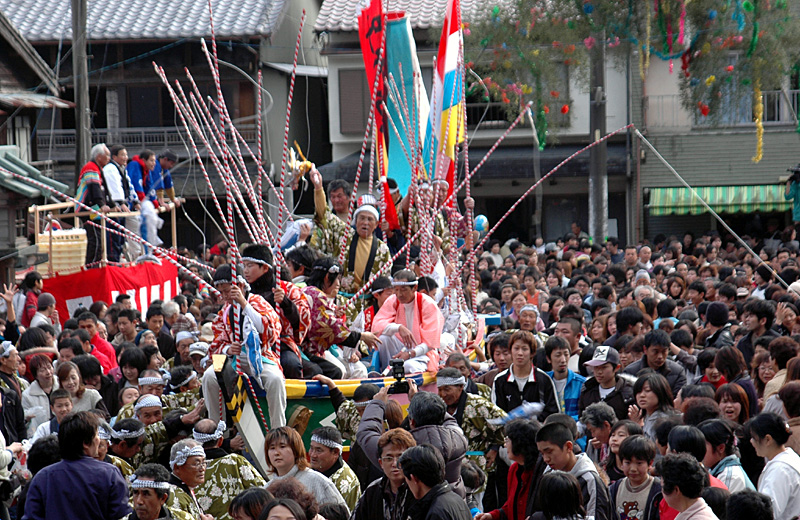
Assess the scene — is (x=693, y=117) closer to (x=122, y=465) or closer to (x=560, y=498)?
(x=122, y=465)

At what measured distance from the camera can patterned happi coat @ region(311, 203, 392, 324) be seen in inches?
326

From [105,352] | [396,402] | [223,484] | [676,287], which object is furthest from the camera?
[676,287]

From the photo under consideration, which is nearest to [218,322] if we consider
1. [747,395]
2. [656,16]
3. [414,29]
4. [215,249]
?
[747,395]

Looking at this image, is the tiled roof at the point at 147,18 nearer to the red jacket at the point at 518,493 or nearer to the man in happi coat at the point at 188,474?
the man in happi coat at the point at 188,474

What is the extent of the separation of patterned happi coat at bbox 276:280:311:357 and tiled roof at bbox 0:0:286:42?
1438 cm

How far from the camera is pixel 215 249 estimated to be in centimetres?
1662

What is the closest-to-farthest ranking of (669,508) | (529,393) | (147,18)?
(669,508) → (529,393) → (147,18)

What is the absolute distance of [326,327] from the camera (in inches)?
267

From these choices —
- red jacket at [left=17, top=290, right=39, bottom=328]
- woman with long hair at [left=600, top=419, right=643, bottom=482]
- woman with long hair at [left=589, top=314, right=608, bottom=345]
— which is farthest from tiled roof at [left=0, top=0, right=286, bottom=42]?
woman with long hair at [left=600, top=419, right=643, bottom=482]

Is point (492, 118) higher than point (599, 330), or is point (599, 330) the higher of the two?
point (492, 118)

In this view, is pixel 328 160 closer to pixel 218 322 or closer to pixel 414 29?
pixel 414 29

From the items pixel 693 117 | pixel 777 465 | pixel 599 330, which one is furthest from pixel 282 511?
pixel 693 117

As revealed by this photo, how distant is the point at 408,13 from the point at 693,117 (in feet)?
21.4

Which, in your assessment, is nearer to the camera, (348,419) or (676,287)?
(348,419)
